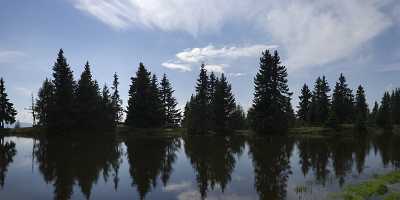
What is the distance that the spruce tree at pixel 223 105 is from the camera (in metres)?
71.1

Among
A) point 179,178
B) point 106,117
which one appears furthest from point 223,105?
point 179,178

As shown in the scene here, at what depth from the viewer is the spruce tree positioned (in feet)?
233

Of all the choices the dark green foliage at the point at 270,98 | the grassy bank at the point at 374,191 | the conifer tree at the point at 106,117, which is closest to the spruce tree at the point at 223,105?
the dark green foliage at the point at 270,98

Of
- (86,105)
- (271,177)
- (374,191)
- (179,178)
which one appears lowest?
(179,178)

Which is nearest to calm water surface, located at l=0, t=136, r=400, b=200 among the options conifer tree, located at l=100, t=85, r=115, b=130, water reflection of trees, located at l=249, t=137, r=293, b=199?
water reflection of trees, located at l=249, t=137, r=293, b=199

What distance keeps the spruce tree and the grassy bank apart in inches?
2160

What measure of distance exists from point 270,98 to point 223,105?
14.4 m

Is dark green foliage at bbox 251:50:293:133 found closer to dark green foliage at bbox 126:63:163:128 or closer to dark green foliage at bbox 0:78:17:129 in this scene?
dark green foliage at bbox 126:63:163:128

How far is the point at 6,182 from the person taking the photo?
17.6m

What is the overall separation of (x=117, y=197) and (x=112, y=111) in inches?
2625

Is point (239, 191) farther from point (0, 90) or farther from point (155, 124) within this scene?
point (0, 90)

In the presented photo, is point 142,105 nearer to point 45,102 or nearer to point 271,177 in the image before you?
point 45,102

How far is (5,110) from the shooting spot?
78000 millimetres

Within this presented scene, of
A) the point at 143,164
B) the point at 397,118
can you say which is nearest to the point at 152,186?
the point at 143,164
